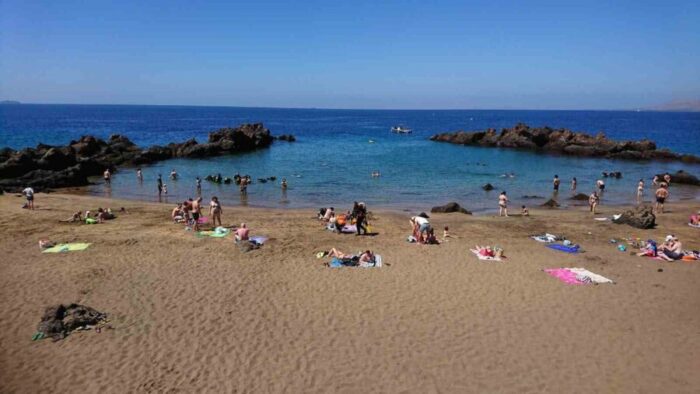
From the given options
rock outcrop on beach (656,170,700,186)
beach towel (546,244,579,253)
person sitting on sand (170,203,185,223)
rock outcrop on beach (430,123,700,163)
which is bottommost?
beach towel (546,244,579,253)

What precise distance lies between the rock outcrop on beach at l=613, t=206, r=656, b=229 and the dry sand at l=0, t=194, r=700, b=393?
9.81 feet

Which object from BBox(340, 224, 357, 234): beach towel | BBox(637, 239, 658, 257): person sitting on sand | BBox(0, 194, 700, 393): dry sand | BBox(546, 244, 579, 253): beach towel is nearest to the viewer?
BBox(0, 194, 700, 393): dry sand

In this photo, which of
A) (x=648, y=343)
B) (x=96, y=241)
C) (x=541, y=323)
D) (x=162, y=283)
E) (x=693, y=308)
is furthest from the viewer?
(x=96, y=241)

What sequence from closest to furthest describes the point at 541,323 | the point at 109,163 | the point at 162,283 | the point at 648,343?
the point at 648,343 < the point at 541,323 < the point at 162,283 < the point at 109,163

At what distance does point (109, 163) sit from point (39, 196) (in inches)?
699

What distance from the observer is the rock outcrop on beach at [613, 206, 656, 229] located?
20516 millimetres

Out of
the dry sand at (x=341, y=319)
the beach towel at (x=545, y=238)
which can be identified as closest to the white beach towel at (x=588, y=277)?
the dry sand at (x=341, y=319)

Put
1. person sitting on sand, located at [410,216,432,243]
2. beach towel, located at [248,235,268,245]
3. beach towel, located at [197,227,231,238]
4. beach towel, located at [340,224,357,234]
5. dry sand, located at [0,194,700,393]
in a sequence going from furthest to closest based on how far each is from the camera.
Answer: beach towel, located at [340,224,357,234] → beach towel, located at [197,227,231,238] → person sitting on sand, located at [410,216,432,243] → beach towel, located at [248,235,268,245] → dry sand, located at [0,194,700,393]

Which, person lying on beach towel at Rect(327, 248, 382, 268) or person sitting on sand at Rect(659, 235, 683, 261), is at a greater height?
person sitting on sand at Rect(659, 235, 683, 261)

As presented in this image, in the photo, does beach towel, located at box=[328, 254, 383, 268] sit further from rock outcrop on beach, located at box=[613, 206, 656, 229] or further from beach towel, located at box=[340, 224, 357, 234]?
rock outcrop on beach, located at box=[613, 206, 656, 229]

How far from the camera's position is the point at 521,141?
7050 cm

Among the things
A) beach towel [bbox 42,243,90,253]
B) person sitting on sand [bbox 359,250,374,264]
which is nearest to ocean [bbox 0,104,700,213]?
person sitting on sand [bbox 359,250,374,264]

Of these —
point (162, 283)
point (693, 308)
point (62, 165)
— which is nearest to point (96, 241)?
point (162, 283)

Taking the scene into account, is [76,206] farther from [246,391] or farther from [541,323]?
[541,323]
